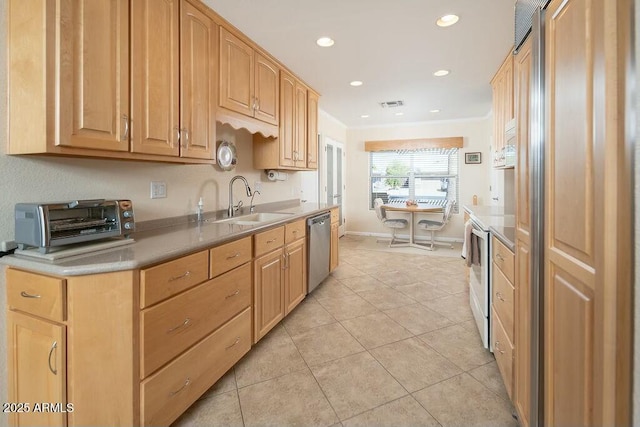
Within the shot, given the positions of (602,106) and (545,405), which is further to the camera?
(545,405)

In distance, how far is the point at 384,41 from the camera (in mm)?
2699

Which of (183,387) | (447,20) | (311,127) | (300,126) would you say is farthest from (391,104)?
(183,387)

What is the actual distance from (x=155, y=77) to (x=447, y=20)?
2119 millimetres

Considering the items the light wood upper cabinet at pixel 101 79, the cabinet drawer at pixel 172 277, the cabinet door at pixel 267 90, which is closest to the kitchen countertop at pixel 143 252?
the cabinet drawer at pixel 172 277

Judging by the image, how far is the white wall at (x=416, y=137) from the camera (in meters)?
6.02

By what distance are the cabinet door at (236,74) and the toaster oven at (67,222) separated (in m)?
1.19

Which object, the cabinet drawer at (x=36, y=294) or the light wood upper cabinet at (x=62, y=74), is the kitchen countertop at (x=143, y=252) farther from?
the light wood upper cabinet at (x=62, y=74)

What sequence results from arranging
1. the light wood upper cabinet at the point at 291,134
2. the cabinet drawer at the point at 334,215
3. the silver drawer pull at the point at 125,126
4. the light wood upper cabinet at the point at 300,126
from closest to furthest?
1. the silver drawer pull at the point at 125,126
2. the light wood upper cabinet at the point at 291,134
3. the light wood upper cabinet at the point at 300,126
4. the cabinet drawer at the point at 334,215

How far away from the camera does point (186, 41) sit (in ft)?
6.48

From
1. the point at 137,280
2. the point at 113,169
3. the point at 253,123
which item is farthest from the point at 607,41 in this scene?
the point at 253,123

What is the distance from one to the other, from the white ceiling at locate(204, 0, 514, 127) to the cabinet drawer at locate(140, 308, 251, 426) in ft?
7.04

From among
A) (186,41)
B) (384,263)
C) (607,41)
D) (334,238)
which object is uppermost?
(186,41)

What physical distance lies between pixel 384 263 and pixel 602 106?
406cm

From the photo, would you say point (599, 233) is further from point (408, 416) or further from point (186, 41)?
point (186, 41)
